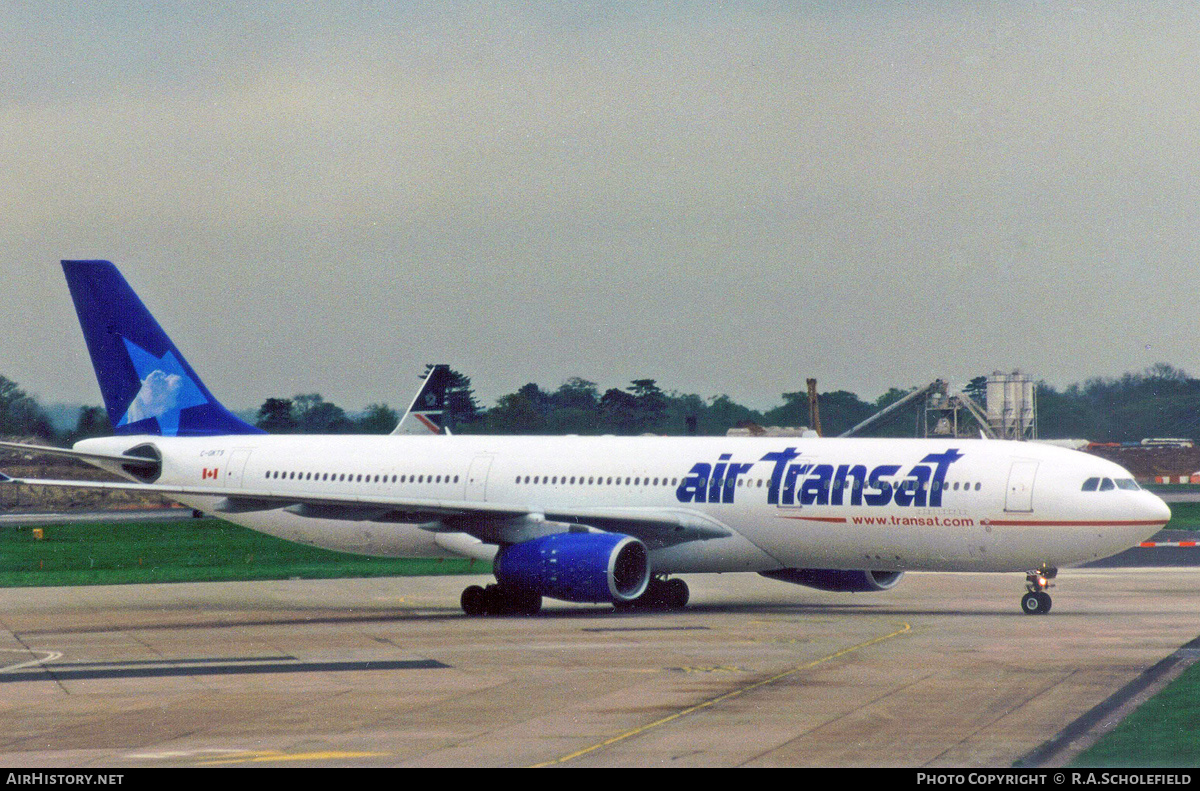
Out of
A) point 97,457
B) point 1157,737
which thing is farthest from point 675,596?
point 1157,737

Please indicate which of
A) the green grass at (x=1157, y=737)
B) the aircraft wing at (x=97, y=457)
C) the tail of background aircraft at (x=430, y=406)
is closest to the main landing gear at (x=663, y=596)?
the aircraft wing at (x=97, y=457)

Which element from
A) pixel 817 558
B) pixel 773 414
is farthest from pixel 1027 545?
pixel 773 414

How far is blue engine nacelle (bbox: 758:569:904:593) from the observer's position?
120 feet

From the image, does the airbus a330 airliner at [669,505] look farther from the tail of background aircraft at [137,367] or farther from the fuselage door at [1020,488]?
the tail of background aircraft at [137,367]

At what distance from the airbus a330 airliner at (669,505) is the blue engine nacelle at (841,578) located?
0.04 metres

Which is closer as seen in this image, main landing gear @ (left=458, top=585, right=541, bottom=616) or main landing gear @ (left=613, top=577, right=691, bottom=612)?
main landing gear @ (left=458, top=585, right=541, bottom=616)

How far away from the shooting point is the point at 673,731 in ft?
60.2

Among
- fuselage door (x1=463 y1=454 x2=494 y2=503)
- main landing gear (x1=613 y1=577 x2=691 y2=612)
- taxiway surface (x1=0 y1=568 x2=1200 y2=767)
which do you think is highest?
fuselage door (x1=463 y1=454 x2=494 y2=503)

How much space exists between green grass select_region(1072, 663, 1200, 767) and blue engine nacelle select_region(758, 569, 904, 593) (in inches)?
591

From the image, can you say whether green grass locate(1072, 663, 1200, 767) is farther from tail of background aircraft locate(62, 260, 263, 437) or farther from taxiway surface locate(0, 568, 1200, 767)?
tail of background aircraft locate(62, 260, 263, 437)

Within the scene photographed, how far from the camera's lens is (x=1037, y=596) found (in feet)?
109

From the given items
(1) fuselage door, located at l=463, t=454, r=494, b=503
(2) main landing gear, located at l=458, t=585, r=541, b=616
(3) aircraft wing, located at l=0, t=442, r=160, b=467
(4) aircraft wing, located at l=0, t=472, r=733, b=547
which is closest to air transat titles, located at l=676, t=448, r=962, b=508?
(4) aircraft wing, located at l=0, t=472, r=733, b=547

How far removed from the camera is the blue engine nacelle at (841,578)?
120ft
